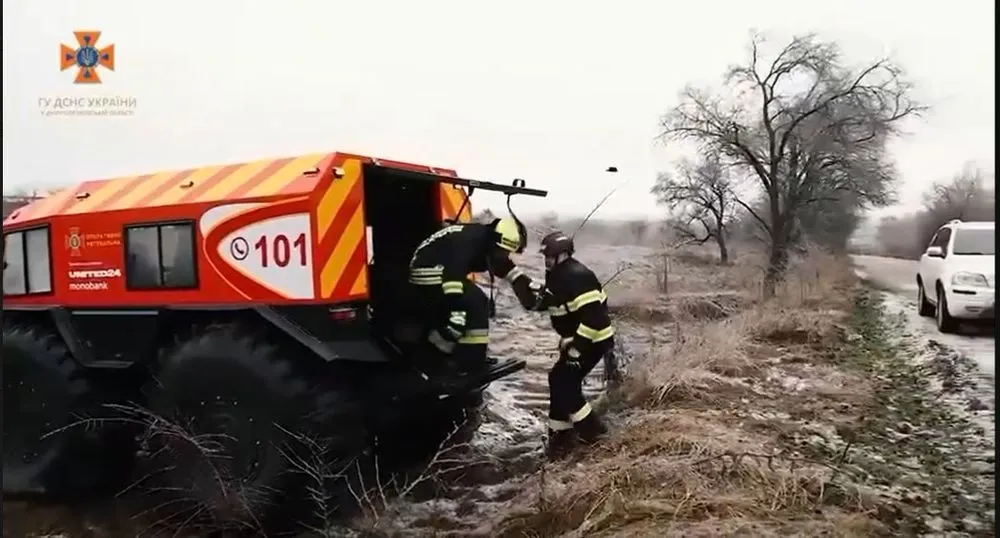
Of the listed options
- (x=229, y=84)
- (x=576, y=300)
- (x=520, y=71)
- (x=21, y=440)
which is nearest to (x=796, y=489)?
(x=576, y=300)

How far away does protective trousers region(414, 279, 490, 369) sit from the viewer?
2.54 meters

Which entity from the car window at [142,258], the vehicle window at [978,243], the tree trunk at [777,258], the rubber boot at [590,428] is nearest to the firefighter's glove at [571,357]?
the rubber boot at [590,428]

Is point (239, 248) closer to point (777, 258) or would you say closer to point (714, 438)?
point (714, 438)

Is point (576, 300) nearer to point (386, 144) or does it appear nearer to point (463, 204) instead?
point (463, 204)

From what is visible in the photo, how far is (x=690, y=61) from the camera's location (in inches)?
94.1

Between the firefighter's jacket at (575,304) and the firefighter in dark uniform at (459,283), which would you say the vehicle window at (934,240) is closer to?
the firefighter's jacket at (575,304)

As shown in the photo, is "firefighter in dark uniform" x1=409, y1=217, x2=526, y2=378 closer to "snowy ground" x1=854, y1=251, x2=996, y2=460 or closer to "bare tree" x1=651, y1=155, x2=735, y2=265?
"bare tree" x1=651, y1=155, x2=735, y2=265

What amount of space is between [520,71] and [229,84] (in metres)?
0.97

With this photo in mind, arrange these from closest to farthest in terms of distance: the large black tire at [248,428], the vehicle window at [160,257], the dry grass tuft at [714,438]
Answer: the dry grass tuft at [714,438]
the large black tire at [248,428]
the vehicle window at [160,257]

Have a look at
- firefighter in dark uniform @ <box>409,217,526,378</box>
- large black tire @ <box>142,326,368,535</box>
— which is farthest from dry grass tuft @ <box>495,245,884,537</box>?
large black tire @ <box>142,326,368,535</box>

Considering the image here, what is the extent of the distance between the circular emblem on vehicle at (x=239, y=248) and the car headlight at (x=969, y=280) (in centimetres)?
215

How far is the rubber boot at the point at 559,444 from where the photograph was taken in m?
2.51

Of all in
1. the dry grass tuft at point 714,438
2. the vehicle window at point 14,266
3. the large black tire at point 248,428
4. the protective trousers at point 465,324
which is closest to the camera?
the dry grass tuft at point 714,438

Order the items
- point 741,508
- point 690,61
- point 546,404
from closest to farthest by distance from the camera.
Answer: point 741,508 < point 690,61 < point 546,404
